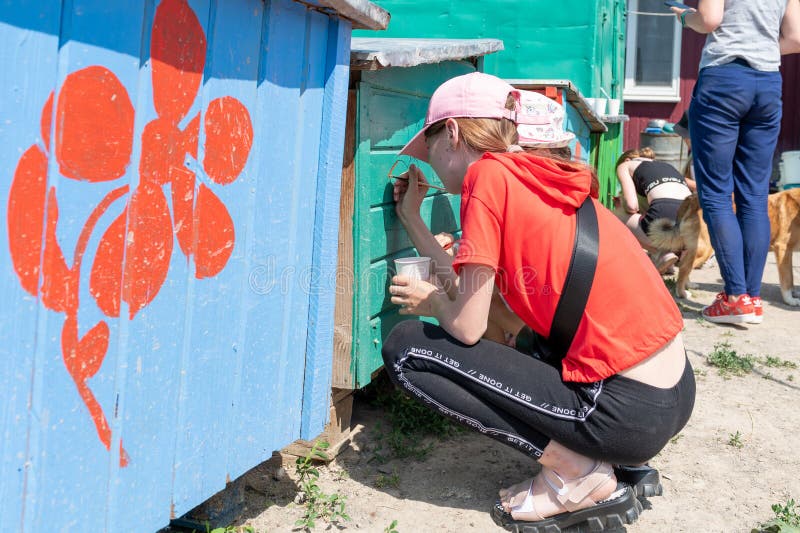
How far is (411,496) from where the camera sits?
262cm

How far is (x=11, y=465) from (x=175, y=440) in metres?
0.50

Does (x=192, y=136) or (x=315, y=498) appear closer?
(x=192, y=136)

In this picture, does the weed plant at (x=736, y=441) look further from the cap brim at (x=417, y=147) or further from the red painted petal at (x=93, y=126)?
the red painted petal at (x=93, y=126)

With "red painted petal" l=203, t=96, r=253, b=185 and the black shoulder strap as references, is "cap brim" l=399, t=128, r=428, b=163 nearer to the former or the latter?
the black shoulder strap

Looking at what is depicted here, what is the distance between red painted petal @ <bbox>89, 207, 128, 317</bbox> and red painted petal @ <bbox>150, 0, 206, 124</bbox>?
26 cm

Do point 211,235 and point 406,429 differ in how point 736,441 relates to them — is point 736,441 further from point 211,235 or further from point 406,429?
point 211,235

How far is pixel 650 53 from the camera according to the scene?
509 inches

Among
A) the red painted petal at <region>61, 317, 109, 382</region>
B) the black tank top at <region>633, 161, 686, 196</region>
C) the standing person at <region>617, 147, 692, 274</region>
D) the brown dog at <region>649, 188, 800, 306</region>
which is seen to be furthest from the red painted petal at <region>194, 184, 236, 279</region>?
the black tank top at <region>633, 161, 686, 196</region>

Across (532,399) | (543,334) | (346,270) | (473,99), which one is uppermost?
(473,99)

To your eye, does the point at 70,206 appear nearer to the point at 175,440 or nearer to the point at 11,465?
the point at 11,465

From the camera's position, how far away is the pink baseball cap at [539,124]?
2.48 metres

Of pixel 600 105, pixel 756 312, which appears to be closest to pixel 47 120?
pixel 756 312

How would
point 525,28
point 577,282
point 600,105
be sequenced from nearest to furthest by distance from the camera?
point 577,282 → point 525,28 → point 600,105

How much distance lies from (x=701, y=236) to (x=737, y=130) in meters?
1.23
